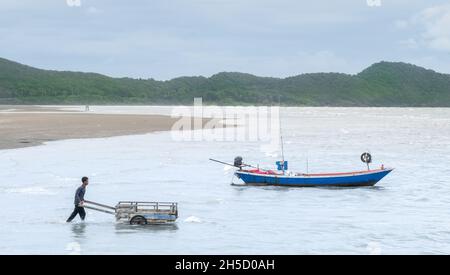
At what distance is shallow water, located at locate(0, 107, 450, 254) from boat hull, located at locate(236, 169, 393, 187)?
0.62m

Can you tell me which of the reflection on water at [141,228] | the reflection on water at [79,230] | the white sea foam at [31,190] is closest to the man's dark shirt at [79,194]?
the reflection on water at [79,230]

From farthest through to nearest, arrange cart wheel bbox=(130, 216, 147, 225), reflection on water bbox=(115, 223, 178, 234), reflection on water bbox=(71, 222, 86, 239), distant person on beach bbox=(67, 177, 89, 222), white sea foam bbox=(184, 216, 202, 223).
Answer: white sea foam bbox=(184, 216, 202, 223) → cart wheel bbox=(130, 216, 147, 225) → distant person on beach bbox=(67, 177, 89, 222) → reflection on water bbox=(115, 223, 178, 234) → reflection on water bbox=(71, 222, 86, 239)

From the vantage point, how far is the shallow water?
24.3 metres

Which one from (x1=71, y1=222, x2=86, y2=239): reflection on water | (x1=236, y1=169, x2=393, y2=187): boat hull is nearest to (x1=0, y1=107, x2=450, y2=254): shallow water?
(x1=71, y1=222, x2=86, y2=239): reflection on water

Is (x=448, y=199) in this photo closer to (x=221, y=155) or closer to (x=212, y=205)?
(x=212, y=205)

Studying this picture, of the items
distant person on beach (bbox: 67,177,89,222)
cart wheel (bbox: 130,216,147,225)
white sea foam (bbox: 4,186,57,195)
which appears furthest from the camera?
white sea foam (bbox: 4,186,57,195)

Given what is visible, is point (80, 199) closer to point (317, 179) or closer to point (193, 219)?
point (193, 219)

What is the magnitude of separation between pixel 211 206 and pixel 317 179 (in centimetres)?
952

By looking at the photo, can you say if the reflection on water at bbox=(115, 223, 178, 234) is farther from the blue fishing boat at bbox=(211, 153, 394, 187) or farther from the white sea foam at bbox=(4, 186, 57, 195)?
the blue fishing boat at bbox=(211, 153, 394, 187)

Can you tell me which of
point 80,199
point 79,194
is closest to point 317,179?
point 80,199
